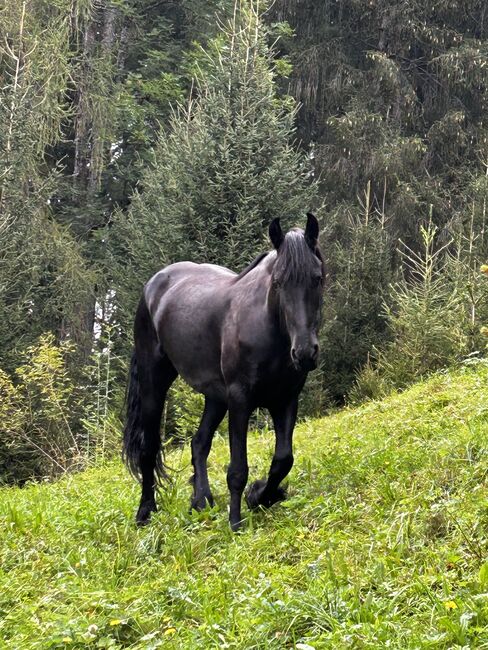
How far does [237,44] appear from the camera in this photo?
14.8 m

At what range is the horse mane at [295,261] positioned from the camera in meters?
4.76

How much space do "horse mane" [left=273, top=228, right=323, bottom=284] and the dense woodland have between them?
9.42 feet

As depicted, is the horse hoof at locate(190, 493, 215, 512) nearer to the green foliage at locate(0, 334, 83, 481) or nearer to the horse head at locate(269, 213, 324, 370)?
the horse head at locate(269, 213, 324, 370)

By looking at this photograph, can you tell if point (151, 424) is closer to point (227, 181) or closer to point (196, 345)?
point (196, 345)

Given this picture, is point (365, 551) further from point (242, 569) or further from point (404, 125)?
point (404, 125)

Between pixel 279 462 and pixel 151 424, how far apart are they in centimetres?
161

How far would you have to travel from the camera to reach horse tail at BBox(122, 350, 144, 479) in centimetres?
636

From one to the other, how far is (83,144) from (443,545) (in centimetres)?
1962

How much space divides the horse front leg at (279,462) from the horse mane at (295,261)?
3.08 feet

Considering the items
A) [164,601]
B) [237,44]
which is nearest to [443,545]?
[164,601]

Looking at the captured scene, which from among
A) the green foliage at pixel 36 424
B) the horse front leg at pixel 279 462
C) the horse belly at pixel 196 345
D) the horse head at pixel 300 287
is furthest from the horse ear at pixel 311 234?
the green foliage at pixel 36 424

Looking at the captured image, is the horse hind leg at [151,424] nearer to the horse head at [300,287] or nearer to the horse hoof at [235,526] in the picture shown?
the horse hoof at [235,526]

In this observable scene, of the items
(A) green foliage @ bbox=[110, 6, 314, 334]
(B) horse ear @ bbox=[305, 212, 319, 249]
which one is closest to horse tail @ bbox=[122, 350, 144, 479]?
(B) horse ear @ bbox=[305, 212, 319, 249]

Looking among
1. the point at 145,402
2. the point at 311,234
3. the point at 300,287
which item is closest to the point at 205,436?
the point at 145,402
